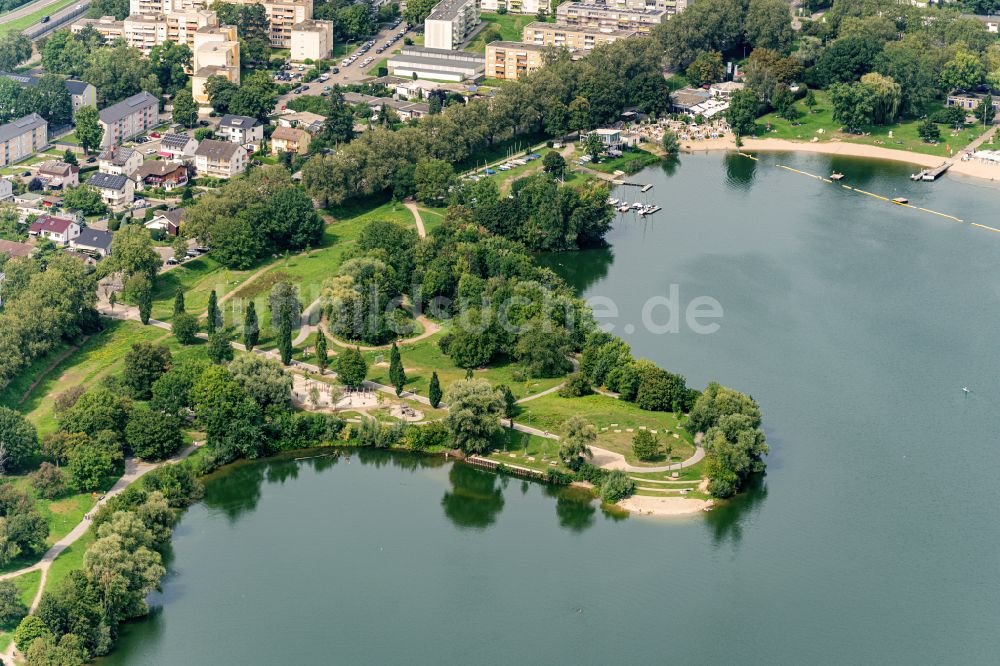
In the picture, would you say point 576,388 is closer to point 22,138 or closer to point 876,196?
point 876,196

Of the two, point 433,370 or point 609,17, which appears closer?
point 433,370

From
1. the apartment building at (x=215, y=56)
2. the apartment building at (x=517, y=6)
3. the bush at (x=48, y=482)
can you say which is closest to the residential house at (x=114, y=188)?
the apartment building at (x=215, y=56)

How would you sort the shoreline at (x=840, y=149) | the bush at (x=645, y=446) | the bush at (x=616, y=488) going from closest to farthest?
the bush at (x=616, y=488) → the bush at (x=645, y=446) → the shoreline at (x=840, y=149)

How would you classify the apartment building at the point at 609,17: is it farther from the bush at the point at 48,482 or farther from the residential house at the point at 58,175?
the bush at the point at 48,482

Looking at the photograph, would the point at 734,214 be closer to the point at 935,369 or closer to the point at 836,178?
the point at 836,178

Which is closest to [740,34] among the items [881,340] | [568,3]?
[568,3]

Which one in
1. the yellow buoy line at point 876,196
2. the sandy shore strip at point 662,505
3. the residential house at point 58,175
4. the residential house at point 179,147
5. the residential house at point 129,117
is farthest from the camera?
the residential house at point 129,117

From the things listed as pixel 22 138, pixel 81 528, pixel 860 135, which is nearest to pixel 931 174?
pixel 860 135
